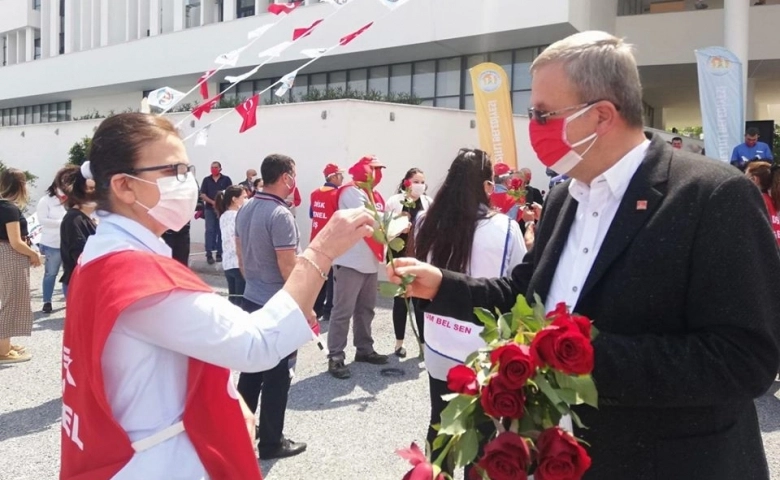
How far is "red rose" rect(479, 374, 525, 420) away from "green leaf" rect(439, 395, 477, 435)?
8 cm

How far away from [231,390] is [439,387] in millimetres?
1660

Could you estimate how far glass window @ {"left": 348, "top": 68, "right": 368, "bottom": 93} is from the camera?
23.0 metres

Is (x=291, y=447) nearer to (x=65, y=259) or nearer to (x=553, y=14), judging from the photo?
(x=65, y=259)

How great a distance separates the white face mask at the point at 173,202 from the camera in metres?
2.04

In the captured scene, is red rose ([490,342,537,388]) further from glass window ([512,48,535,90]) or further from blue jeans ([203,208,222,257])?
glass window ([512,48,535,90])

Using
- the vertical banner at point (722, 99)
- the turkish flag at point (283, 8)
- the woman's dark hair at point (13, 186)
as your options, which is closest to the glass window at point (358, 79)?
the vertical banner at point (722, 99)

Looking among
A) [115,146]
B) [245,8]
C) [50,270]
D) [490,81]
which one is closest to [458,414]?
[115,146]

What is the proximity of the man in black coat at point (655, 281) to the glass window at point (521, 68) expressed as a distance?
61.2 feet

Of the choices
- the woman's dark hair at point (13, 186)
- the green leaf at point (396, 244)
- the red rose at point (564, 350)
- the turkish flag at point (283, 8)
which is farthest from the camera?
the turkish flag at point (283, 8)

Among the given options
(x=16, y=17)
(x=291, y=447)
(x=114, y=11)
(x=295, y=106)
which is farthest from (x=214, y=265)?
(x=16, y=17)

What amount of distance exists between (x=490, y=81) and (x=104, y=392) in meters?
13.0

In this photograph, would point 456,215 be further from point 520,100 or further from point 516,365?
point 520,100

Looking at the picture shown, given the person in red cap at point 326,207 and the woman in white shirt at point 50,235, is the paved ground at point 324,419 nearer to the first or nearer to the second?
the person in red cap at point 326,207

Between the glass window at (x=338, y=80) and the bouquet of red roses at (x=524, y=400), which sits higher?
the glass window at (x=338, y=80)
